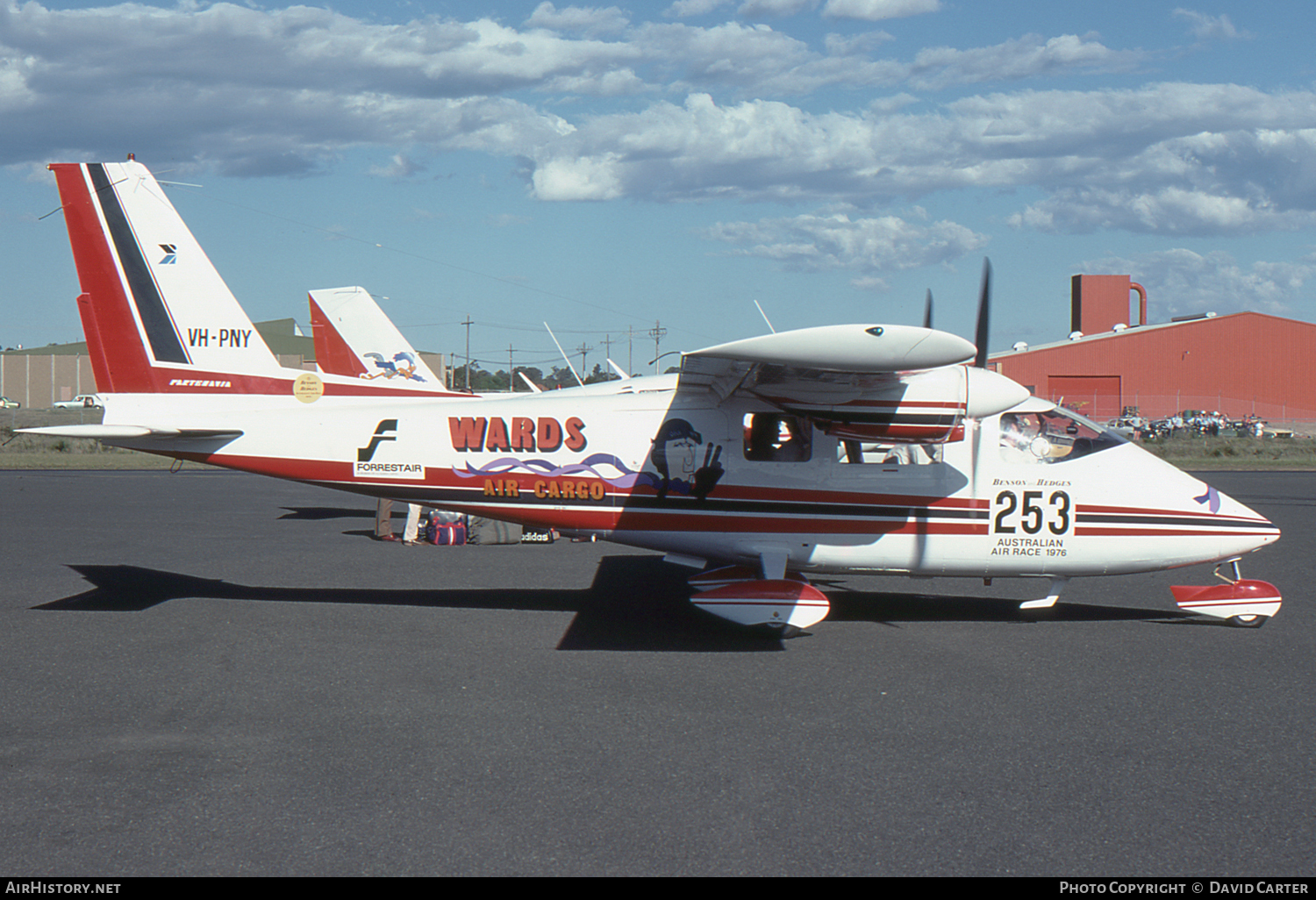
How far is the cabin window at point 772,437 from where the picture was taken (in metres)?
8.86

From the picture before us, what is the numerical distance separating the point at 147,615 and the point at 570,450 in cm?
431

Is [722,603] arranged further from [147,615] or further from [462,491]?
[147,615]

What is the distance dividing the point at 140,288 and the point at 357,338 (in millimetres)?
8256

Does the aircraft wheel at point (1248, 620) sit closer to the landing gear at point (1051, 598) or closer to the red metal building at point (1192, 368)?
the landing gear at point (1051, 598)

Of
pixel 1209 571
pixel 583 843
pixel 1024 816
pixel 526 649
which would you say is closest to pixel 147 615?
pixel 526 649

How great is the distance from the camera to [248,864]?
4.08 metres

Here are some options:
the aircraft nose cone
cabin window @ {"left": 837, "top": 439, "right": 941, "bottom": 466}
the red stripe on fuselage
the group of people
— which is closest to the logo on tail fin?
the red stripe on fuselage

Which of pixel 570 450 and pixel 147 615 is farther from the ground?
pixel 570 450

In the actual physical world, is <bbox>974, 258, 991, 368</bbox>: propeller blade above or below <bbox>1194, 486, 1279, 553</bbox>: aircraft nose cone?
above

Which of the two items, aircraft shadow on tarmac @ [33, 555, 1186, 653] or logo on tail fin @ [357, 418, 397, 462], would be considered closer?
aircraft shadow on tarmac @ [33, 555, 1186, 653]

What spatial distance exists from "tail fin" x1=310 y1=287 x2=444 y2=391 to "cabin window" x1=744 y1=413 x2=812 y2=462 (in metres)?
9.67

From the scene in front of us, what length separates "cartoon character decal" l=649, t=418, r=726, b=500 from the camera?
8891 mm

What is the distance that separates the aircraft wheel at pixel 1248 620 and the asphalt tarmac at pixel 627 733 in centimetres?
12

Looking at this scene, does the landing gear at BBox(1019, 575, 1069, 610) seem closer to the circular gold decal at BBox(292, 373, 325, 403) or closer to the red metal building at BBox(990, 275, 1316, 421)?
the circular gold decal at BBox(292, 373, 325, 403)
